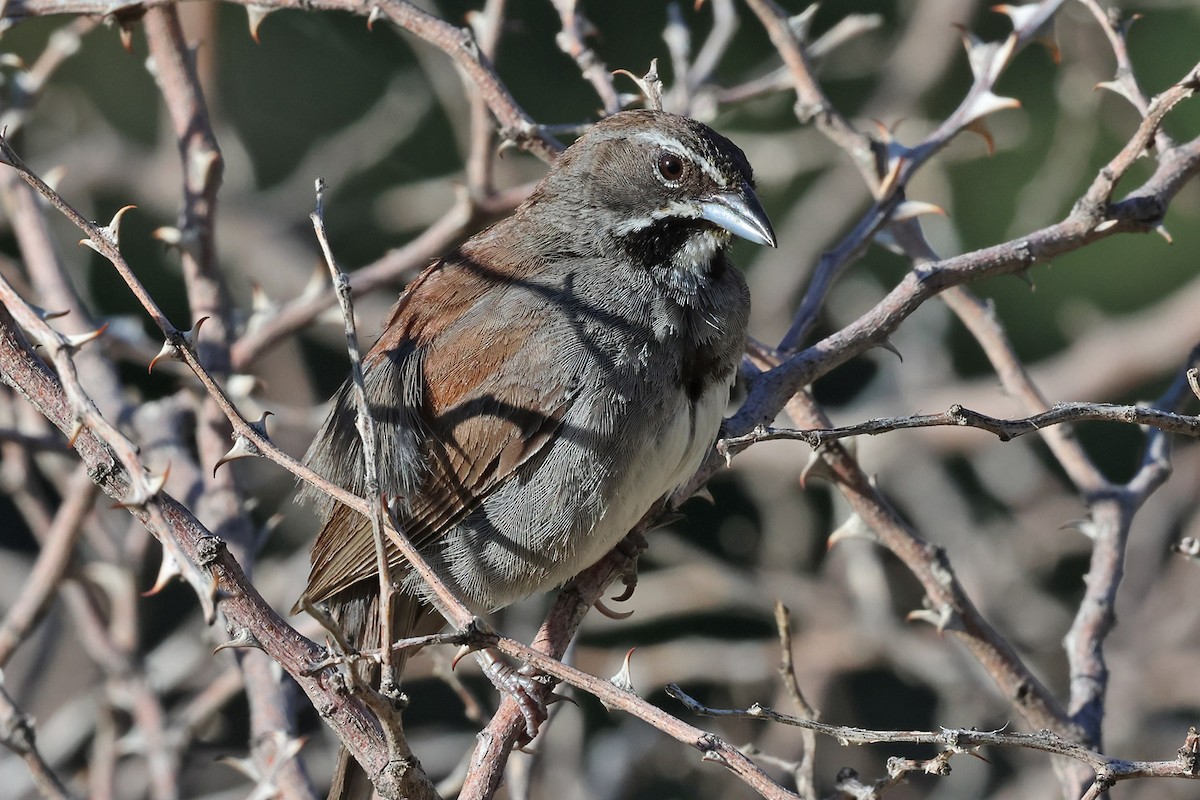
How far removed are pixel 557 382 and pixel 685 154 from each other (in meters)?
0.70

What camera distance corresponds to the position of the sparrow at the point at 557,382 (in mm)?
3359

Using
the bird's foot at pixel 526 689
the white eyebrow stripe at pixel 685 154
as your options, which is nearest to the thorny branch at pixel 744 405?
the bird's foot at pixel 526 689

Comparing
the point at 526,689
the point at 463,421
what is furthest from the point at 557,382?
the point at 526,689

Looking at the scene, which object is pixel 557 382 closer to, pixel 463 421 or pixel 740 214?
pixel 463 421

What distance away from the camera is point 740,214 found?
3.48 metres

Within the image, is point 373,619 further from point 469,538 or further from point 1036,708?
point 1036,708

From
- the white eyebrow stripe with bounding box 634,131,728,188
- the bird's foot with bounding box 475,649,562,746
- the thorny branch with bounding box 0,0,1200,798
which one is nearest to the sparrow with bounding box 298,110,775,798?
the white eyebrow stripe with bounding box 634,131,728,188

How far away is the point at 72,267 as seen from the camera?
598cm

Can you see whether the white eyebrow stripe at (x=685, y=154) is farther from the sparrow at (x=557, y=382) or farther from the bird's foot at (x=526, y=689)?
the bird's foot at (x=526, y=689)

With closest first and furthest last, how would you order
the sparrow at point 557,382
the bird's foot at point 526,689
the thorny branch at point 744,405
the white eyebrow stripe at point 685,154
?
the thorny branch at point 744,405 < the bird's foot at point 526,689 < the sparrow at point 557,382 < the white eyebrow stripe at point 685,154

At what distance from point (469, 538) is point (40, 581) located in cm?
111

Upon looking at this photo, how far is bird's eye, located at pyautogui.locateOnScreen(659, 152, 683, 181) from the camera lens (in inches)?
142

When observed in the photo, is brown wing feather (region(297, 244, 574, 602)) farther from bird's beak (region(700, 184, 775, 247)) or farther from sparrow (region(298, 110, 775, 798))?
bird's beak (region(700, 184, 775, 247))

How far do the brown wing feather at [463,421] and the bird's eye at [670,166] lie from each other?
504mm
